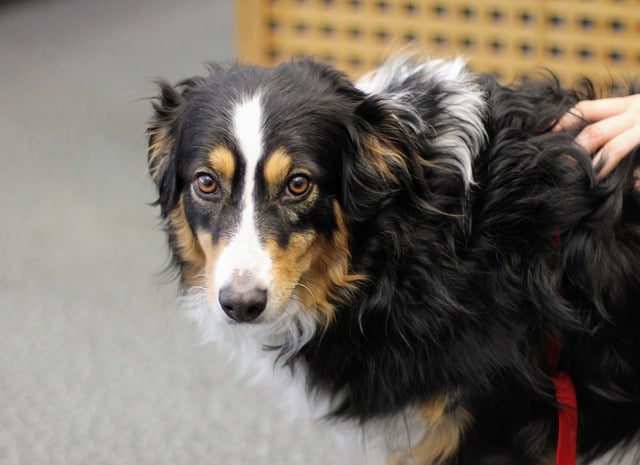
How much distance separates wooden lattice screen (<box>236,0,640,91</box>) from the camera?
4371 mm

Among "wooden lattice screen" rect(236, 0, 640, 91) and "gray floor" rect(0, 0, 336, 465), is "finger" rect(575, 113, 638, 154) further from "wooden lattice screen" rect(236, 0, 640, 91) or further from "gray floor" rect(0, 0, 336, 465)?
"wooden lattice screen" rect(236, 0, 640, 91)

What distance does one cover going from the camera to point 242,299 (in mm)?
1867

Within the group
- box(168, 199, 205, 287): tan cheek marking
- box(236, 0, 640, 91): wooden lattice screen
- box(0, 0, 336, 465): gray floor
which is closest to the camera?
box(168, 199, 205, 287): tan cheek marking

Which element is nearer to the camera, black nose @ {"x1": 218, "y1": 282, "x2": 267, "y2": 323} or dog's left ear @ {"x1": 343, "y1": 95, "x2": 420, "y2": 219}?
black nose @ {"x1": 218, "y1": 282, "x2": 267, "y2": 323}

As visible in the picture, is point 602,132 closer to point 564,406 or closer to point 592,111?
point 592,111

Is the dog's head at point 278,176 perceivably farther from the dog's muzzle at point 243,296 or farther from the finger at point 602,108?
the finger at point 602,108

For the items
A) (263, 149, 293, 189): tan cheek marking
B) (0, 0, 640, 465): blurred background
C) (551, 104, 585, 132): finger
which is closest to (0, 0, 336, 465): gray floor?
(0, 0, 640, 465): blurred background

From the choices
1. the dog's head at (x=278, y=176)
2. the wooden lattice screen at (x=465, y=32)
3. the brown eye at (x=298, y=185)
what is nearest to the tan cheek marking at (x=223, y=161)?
the dog's head at (x=278, y=176)

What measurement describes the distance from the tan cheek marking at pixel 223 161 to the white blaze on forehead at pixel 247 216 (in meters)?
0.03

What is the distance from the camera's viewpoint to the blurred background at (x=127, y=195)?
2.93 metres

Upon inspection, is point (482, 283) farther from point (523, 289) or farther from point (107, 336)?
point (107, 336)

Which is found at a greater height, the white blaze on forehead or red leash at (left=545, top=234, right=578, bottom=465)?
the white blaze on forehead

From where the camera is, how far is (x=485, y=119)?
82.8 inches

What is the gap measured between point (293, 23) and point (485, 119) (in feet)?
9.35
